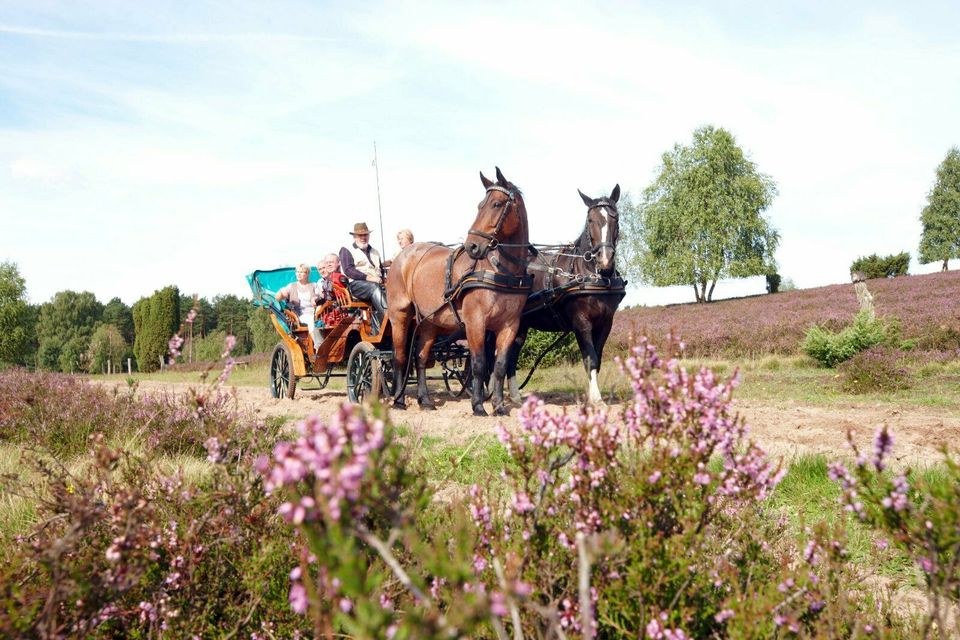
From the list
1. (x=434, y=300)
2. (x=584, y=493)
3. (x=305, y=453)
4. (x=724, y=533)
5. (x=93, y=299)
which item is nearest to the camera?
(x=305, y=453)

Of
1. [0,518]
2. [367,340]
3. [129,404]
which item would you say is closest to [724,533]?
[0,518]

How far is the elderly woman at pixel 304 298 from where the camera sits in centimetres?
1079

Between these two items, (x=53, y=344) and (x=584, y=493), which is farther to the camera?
(x=53, y=344)

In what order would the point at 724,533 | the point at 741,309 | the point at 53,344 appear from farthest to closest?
the point at 53,344 < the point at 741,309 < the point at 724,533

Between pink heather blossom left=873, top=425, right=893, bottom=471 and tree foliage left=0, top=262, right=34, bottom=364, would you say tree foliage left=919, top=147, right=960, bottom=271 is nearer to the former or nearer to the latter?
pink heather blossom left=873, top=425, right=893, bottom=471

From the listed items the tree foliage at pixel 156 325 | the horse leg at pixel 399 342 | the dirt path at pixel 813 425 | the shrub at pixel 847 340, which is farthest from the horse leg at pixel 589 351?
the tree foliage at pixel 156 325

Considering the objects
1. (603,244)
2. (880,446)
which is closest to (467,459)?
(603,244)

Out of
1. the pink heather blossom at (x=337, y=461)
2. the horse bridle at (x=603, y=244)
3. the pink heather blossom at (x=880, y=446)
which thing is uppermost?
the horse bridle at (x=603, y=244)

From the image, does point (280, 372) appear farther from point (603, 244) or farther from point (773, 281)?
point (773, 281)

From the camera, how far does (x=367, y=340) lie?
10266mm

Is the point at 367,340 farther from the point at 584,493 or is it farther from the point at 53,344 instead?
the point at 53,344

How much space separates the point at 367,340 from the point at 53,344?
243ft

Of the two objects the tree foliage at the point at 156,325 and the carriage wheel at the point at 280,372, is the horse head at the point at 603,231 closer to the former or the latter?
the carriage wheel at the point at 280,372

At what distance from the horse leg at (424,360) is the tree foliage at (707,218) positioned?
127 ft
